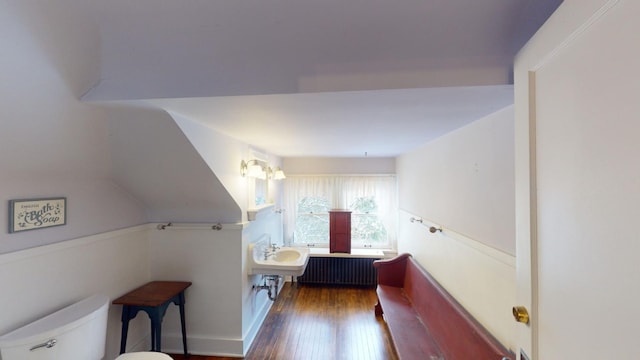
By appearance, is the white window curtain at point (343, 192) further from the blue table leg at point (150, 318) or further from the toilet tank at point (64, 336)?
the toilet tank at point (64, 336)

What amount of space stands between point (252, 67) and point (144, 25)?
508mm

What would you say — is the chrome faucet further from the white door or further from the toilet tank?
the white door

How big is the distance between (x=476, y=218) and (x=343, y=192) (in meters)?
2.54

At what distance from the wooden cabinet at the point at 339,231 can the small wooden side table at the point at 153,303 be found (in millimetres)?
2127

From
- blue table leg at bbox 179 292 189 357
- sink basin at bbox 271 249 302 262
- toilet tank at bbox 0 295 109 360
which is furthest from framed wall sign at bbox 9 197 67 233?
sink basin at bbox 271 249 302 262

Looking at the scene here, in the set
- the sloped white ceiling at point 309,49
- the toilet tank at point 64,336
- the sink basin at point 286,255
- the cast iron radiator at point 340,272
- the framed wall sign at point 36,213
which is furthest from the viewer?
the cast iron radiator at point 340,272

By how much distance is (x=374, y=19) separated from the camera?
0.99 meters

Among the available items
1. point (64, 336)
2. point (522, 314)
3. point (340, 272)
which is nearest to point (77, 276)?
point (64, 336)

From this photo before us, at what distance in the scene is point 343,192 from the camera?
13.2ft

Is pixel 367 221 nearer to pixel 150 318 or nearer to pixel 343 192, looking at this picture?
pixel 343 192

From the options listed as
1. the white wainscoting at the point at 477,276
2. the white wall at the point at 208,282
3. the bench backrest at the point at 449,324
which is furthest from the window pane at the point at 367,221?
the white wall at the point at 208,282

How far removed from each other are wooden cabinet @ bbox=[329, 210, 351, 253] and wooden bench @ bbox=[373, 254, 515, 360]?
2.89 feet

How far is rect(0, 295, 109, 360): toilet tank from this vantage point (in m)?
1.23

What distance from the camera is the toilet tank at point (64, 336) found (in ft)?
4.03
